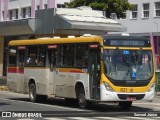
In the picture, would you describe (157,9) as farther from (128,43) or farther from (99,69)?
(99,69)

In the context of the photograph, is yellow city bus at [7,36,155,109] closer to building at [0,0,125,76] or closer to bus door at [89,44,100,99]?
bus door at [89,44,100,99]

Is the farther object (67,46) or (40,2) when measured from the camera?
(40,2)

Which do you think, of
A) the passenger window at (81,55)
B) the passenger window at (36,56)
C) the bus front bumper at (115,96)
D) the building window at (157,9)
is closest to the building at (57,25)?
the passenger window at (36,56)

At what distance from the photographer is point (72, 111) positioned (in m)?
10.4

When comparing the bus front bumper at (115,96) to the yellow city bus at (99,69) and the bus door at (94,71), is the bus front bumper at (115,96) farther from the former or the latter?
the bus door at (94,71)

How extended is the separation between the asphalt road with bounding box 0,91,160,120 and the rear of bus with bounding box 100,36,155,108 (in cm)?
75

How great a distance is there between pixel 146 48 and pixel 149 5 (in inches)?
1346

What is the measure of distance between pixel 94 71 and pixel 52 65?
3.50m

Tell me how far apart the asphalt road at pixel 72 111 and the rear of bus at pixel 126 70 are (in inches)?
29.6

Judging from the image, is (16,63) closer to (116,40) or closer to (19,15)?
(116,40)

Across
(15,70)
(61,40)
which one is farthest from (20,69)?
(61,40)

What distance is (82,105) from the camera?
20844 mm

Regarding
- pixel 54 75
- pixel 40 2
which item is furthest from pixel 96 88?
pixel 40 2

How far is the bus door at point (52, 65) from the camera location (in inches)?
900
